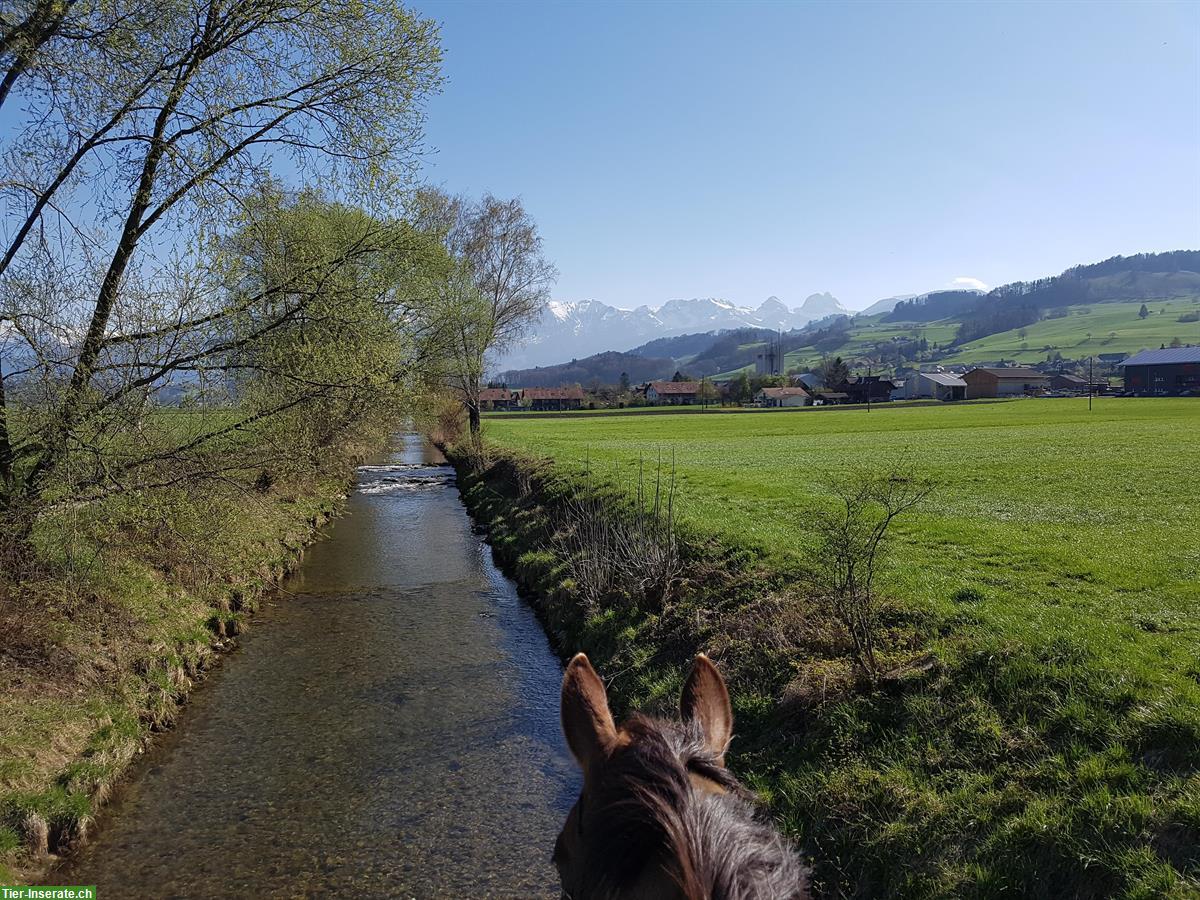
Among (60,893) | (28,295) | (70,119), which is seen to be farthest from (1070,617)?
(70,119)

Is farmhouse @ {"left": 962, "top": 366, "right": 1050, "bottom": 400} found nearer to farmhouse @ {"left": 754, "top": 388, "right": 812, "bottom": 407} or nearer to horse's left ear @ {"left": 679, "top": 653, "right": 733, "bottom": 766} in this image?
farmhouse @ {"left": 754, "top": 388, "right": 812, "bottom": 407}

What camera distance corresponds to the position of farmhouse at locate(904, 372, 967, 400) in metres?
124

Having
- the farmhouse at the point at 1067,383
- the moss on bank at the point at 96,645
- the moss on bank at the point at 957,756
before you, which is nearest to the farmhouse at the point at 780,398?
the farmhouse at the point at 1067,383

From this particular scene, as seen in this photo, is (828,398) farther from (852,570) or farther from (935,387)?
(852,570)

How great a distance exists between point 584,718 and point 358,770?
726 centimetres

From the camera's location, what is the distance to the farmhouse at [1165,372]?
102750 mm

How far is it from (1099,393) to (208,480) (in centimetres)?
13664

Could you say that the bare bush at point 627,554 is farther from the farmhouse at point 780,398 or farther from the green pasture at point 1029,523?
the farmhouse at point 780,398

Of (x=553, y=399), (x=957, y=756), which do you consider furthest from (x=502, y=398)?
(x=957, y=756)

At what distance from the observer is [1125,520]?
42.8ft

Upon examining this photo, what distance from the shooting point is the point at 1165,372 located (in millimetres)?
106500

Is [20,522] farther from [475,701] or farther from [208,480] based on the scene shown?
[475,701]

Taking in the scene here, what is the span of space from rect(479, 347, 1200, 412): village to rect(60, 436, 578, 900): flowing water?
96.1m

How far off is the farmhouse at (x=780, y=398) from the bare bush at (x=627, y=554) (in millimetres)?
106169
